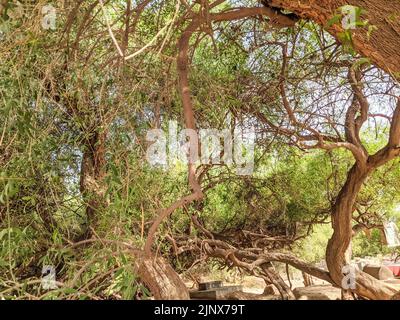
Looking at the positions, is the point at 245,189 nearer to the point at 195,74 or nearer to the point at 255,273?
the point at 255,273

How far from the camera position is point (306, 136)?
4.13m

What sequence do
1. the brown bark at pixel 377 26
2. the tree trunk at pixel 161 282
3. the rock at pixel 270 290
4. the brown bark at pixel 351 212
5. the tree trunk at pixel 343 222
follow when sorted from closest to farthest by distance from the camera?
the brown bark at pixel 377 26, the tree trunk at pixel 161 282, the brown bark at pixel 351 212, the tree trunk at pixel 343 222, the rock at pixel 270 290

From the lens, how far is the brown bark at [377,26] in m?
1.79

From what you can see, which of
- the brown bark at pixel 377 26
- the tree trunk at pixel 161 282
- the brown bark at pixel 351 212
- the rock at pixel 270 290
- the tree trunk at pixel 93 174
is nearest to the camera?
the brown bark at pixel 377 26

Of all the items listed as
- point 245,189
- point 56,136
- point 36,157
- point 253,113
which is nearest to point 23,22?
point 36,157

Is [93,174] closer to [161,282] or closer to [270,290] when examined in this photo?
[161,282]

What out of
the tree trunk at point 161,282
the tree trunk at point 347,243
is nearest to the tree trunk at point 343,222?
the tree trunk at point 347,243

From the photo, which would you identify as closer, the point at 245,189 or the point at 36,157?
the point at 36,157

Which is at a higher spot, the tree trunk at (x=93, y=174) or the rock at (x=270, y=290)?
the tree trunk at (x=93, y=174)

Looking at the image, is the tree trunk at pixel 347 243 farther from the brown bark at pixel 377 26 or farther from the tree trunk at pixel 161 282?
the brown bark at pixel 377 26

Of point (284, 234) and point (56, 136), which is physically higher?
point (56, 136)

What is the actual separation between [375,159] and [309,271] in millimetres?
1381

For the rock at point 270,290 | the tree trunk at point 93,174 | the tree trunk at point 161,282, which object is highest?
the tree trunk at point 93,174

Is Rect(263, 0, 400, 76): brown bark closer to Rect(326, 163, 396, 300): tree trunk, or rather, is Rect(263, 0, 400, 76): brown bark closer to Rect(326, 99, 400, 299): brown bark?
Rect(326, 99, 400, 299): brown bark
